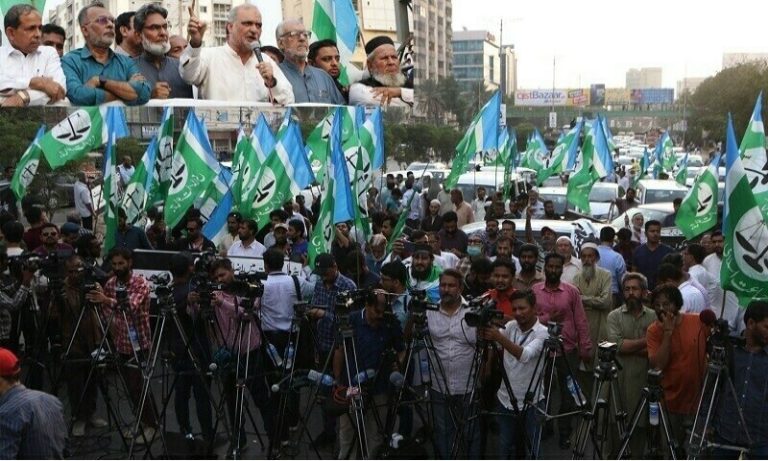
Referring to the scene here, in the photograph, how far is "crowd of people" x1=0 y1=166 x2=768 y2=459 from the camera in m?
5.79

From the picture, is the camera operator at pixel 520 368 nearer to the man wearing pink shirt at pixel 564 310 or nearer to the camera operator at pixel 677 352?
the camera operator at pixel 677 352

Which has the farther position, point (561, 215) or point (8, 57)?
point (561, 215)

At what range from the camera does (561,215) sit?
54.7ft

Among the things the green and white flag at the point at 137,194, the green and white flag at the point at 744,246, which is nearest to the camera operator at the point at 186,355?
the green and white flag at the point at 744,246

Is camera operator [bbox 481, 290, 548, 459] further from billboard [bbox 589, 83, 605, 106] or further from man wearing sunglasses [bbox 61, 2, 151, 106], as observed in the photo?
billboard [bbox 589, 83, 605, 106]

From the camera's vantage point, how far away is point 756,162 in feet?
25.4

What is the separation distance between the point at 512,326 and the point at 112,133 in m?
A: 6.63

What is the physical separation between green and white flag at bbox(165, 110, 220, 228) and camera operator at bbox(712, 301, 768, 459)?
7.11m

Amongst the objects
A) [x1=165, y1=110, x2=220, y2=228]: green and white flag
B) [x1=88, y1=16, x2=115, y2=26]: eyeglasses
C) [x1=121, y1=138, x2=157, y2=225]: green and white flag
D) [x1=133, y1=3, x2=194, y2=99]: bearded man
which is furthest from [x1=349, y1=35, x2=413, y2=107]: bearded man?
[x1=121, y1=138, x2=157, y2=225]: green and white flag

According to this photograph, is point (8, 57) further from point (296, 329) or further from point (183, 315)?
point (296, 329)

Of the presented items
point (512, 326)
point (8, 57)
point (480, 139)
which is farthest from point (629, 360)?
point (480, 139)

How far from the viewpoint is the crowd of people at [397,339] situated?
19.0ft

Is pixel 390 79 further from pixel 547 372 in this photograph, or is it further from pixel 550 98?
pixel 550 98

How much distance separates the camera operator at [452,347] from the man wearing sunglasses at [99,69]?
412cm
